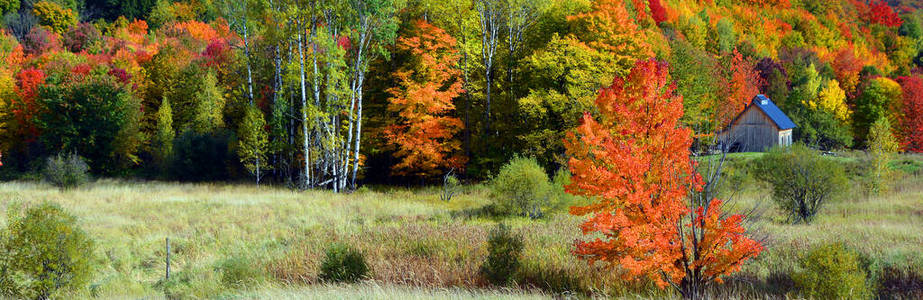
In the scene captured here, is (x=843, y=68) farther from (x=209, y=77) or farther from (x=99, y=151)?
(x=99, y=151)

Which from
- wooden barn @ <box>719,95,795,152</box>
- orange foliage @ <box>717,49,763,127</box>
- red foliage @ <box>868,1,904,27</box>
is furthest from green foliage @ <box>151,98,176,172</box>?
red foliage @ <box>868,1,904,27</box>

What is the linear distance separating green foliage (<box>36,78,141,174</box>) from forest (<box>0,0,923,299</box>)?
155 mm

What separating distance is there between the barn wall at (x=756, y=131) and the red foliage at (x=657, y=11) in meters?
44.9

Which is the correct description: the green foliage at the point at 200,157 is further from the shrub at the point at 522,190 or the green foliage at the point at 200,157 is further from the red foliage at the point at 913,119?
the red foliage at the point at 913,119

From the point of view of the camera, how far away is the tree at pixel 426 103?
3038 centimetres

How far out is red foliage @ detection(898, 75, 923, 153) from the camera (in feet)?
176

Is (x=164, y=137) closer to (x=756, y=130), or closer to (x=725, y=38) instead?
(x=756, y=130)

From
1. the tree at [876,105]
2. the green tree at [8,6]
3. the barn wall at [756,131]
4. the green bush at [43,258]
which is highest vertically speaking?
the green tree at [8,6]

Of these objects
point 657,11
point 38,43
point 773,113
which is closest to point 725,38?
point 657,11

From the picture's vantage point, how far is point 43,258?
11.0m

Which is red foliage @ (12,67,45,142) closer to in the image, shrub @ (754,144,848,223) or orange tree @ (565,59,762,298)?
orange tree @ (565,59,762,298)

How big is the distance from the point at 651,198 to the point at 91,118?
41410 mm

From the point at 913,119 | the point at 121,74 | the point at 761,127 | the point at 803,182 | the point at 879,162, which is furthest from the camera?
the point at 913,119

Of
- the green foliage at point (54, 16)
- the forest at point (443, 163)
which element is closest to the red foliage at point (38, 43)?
the forest at point (443, 163)
